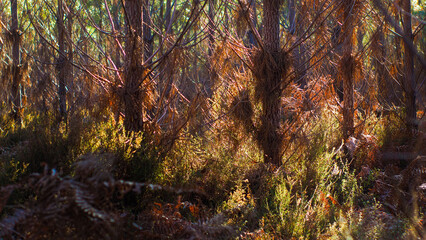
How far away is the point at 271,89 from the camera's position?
14.1 ft

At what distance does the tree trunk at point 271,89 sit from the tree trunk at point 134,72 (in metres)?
1.42

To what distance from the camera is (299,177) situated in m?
4.54

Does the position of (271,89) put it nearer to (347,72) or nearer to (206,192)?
(206,192)

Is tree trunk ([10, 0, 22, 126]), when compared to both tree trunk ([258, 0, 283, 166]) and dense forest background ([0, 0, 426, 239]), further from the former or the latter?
tree trunk ([258, 0, 283, 166])

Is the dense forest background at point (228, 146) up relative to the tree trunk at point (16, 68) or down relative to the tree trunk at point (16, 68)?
down

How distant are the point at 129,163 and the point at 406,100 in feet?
15.6

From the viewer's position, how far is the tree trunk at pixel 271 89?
14.0 ft

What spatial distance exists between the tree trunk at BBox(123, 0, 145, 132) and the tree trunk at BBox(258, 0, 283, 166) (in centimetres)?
142

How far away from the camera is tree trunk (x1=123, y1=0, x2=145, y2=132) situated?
12.2 feet

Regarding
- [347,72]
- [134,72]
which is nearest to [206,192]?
[134,72]

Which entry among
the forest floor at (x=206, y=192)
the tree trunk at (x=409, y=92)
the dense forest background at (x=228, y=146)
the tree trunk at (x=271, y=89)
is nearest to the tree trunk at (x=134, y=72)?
the dense forest background at (x=228, y=146)

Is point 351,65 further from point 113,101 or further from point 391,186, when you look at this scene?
point 113,101

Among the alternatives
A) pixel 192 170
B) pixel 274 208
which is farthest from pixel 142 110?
pixel 274 208

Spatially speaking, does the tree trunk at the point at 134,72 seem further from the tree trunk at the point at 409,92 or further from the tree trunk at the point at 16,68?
the tree trunk at the point at 409,92
